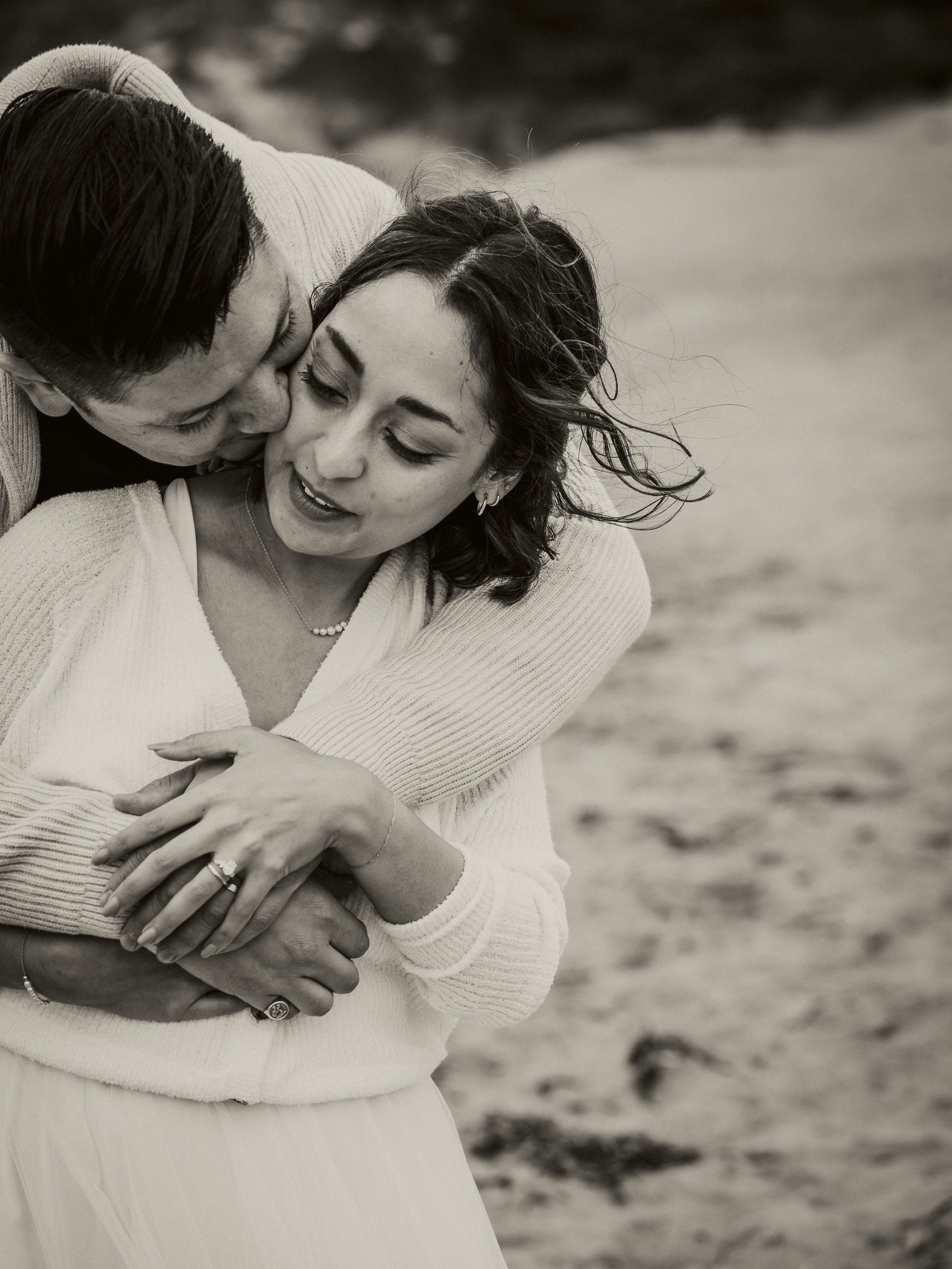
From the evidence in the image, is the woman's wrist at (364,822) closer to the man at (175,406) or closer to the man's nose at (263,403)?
the man at (175,406)

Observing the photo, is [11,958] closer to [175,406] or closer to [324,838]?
[324,838]

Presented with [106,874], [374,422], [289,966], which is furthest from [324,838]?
[374,422]

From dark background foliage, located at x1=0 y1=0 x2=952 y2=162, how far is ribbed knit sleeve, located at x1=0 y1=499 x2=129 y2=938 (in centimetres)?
795

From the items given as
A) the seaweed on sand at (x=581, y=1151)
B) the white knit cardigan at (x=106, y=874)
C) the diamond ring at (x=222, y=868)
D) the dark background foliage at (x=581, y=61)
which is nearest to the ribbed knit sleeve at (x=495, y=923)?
the white knit cardigan at (x=106, y=874)

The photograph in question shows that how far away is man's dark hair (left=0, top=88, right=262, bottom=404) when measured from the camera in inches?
56.7

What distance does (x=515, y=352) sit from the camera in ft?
5.79

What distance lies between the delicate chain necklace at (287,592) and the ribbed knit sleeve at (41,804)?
27 centimetres

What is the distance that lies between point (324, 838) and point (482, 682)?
0.34m

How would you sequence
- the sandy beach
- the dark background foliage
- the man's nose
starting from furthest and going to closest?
the dark background foliage < the sandy beach < the man's nose

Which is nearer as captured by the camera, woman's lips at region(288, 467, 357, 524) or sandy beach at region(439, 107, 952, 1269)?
woman's lips at region(288, 467, 357, 524)

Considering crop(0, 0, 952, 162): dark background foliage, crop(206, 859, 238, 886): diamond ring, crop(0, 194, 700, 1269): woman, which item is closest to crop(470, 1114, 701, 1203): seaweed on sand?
crop(0, 194, 700, 1269): woman

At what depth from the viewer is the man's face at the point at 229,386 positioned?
158 cm

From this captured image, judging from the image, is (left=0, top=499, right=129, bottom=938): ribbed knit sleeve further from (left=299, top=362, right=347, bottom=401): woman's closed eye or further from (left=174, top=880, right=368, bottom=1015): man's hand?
(left=299, top=362, right=347, bottom=401): woman's closed eye

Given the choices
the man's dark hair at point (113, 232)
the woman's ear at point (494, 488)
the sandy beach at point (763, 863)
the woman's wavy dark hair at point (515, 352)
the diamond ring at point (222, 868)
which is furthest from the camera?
the sandy beach at point (763, 863)
